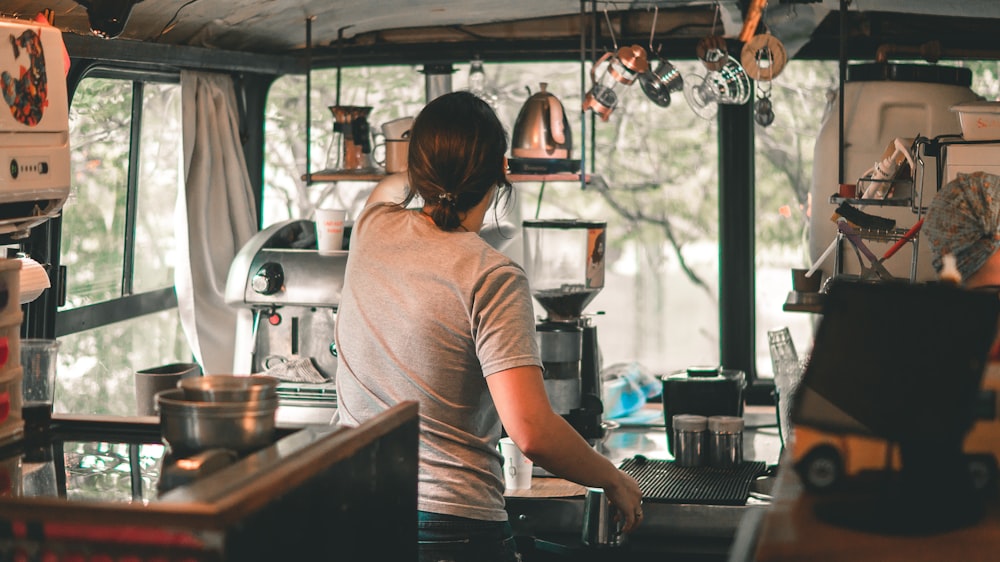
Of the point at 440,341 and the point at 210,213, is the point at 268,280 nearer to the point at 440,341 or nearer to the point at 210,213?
the point at 210,213

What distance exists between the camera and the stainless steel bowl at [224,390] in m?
1.41

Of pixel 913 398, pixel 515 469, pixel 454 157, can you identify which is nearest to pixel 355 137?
pixel 515 469

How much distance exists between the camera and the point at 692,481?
10.5 feet

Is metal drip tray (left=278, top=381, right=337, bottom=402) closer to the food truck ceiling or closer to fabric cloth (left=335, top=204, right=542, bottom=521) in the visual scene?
the food truck ceiling

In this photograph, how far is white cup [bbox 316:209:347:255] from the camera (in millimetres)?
3941

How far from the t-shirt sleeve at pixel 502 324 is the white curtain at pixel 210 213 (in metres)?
2.66

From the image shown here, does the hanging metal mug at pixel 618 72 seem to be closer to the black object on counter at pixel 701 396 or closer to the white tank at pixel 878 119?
the white tank at pixel 878 119

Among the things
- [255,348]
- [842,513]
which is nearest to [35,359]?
[842,513]

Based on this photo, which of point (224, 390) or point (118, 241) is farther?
point (118, 241)

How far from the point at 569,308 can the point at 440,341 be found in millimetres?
1724

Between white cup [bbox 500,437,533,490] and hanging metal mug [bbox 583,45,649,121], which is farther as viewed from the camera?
hanging metal mug [bbox 583,45,649,121]

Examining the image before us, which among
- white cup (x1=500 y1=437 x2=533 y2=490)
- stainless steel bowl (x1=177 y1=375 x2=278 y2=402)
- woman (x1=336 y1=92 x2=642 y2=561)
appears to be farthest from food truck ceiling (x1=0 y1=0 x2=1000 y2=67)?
stainless steel bowl (x1=177 y1=375 x2=278 y2=402)

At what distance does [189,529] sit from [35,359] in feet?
3.30

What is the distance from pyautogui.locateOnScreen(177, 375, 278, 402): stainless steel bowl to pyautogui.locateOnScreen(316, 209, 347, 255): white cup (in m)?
2.50
